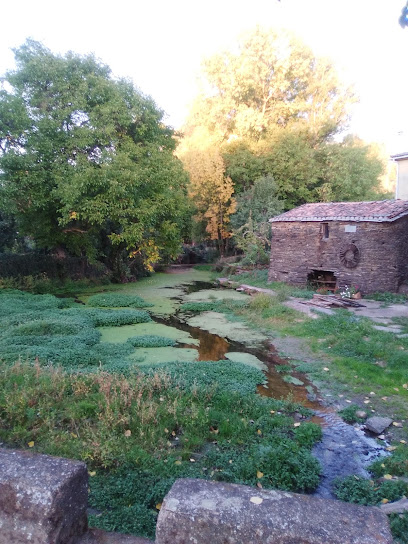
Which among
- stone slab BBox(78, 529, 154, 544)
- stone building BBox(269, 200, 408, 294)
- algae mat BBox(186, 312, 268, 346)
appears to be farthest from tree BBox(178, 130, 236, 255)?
stone slab BBox(78, 529, 154, 544)

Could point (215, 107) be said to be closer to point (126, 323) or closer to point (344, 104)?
point (344, 104)

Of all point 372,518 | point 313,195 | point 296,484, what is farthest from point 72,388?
point 313,195

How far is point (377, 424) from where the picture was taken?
5.70 metres

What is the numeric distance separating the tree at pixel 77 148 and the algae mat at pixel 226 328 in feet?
16.6

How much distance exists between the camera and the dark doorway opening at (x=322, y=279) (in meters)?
17.4

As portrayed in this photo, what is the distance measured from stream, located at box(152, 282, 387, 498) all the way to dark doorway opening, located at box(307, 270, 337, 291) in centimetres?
821

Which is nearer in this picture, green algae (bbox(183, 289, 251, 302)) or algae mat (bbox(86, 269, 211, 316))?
algae mat (bbox(86, 269, 211, 316))

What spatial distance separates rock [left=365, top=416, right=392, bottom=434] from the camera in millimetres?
5621

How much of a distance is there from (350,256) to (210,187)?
43.0 feet

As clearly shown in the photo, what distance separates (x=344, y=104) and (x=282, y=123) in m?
5.02

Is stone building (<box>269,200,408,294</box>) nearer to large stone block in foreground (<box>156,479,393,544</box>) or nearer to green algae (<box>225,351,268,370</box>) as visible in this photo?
green algae (<box>225,351,268,370</box>)

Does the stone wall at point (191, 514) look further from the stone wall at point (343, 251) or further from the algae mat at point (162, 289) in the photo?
the stone wall at point (343, 251)

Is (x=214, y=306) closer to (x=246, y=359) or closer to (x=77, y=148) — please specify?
(x=246, y=359)

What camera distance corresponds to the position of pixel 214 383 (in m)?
6.64
